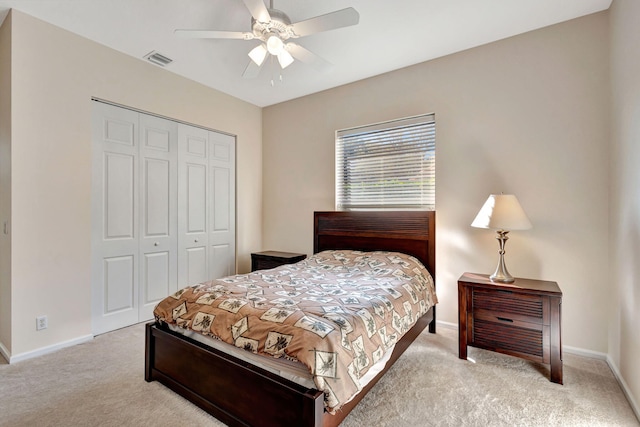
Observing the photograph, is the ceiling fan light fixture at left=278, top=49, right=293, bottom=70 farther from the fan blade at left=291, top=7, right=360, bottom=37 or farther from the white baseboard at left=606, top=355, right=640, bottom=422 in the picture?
the white baseboard at left=606, top=355, right=640, bottom=422

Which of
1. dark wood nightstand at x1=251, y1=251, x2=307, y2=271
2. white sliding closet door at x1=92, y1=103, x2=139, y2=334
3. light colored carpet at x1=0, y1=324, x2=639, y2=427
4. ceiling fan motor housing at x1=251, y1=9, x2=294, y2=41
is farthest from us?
dark wood nightstand at x1=251, y1=251, x2=307, y2=271

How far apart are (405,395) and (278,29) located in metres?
2.61

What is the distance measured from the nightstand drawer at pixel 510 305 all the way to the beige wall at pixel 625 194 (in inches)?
18.9

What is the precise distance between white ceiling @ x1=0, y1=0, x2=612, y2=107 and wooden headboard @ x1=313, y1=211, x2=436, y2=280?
1.63m

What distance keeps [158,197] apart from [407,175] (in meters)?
2.79

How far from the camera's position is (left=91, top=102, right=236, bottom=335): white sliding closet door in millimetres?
2992

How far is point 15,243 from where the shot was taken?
244 centimetres

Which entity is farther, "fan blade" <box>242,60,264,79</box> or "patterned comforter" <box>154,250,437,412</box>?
"fan blade" <box>242,60,264,79</box>

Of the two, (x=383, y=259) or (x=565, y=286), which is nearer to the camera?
(x=565, y=286)

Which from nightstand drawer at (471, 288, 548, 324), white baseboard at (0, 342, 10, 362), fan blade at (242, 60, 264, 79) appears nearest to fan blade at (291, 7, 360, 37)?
fan blade at (242, 60, 264, 79)

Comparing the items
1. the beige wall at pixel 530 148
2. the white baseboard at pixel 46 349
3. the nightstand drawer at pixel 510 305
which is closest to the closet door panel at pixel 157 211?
the white baseboard at pixel 46 349

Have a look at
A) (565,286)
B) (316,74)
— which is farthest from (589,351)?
(316,74)

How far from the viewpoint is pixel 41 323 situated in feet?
8.48

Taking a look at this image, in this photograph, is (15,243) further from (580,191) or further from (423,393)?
(580,191)
